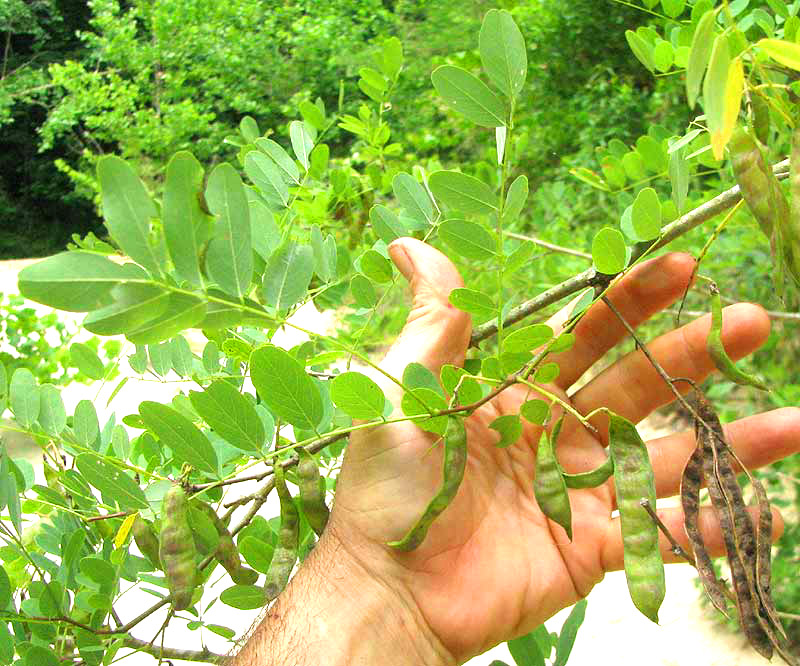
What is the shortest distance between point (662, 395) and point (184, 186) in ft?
1.77

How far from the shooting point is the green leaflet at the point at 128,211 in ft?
1.13

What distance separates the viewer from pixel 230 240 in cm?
39

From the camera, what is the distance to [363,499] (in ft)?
1.98

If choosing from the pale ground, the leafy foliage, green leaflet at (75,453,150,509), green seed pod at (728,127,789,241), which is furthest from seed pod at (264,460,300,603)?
the pale ground

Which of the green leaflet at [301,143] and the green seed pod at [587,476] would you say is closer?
the green seed pod at [587,476]

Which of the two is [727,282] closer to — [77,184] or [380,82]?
[380,82]

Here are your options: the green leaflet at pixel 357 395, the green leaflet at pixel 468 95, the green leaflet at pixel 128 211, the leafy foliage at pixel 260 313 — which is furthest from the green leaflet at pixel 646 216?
the green leaflet at pixel 128 211

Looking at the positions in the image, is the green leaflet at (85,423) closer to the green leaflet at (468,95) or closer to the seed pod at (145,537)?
the seed pod at (145,537)

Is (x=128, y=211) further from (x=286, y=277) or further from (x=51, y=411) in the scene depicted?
(x=51, y=411)

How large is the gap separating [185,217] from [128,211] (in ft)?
0.09

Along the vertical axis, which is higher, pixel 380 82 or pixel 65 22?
pixel 65 22

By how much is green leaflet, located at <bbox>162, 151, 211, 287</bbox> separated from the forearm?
0.31 metres

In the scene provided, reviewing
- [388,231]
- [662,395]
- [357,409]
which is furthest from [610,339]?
[357,409]

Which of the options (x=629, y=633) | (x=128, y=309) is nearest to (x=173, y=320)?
(x=128, y=309)
